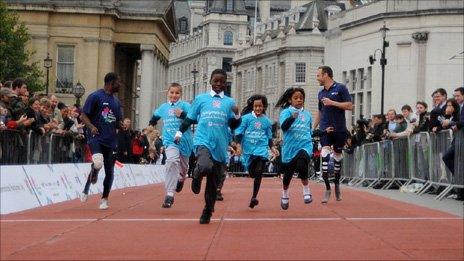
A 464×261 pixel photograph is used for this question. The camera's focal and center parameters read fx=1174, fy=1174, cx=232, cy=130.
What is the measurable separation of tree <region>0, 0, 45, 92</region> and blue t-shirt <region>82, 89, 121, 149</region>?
4928 centimetres

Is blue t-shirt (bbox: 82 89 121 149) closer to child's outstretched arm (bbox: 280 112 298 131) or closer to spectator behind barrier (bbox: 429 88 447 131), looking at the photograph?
child's outstretched arm (bbox: 280 112 298 131)

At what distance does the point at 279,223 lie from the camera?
15289 millimetres

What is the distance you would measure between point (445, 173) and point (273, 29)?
13542 cm

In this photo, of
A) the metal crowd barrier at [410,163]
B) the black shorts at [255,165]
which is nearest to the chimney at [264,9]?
the metal crowd barrier at [410,163]

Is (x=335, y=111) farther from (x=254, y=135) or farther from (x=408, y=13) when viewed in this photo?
(x=408, y=13)

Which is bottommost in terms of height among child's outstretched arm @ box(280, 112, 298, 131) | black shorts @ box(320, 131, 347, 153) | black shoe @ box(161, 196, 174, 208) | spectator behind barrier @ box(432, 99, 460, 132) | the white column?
black shoe @ box(161, 196, 174, 208)

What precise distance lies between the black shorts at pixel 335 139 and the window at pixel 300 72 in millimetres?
116971

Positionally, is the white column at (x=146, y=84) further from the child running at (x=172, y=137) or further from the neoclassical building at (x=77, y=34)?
the child running at (x=172, y=137)

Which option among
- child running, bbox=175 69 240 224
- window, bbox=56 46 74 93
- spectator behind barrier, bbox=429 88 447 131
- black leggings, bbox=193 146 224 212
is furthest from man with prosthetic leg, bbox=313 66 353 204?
window, bbox=56 46 74 93

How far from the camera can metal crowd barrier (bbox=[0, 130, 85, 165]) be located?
869 inches

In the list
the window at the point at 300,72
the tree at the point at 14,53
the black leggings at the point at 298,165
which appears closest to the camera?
the black leggings at the point at 298,165

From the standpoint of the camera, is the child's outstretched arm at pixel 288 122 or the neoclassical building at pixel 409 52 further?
the neoclassical building at pixel 409 52

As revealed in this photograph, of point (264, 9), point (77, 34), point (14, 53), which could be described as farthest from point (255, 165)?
point (264, 9)

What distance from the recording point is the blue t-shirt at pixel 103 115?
1846 centimetres
